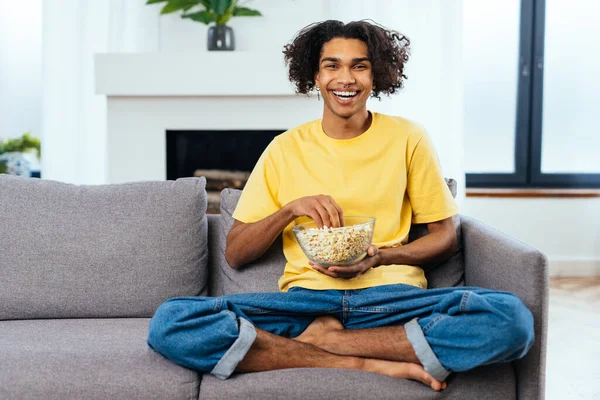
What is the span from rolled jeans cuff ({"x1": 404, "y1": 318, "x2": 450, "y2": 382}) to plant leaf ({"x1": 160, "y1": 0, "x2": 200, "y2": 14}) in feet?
10.5

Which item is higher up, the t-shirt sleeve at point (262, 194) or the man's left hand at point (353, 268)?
the t-shirt sleeve at point (262, 194)

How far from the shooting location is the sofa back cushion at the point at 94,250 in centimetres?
193

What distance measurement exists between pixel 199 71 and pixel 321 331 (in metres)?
2.71

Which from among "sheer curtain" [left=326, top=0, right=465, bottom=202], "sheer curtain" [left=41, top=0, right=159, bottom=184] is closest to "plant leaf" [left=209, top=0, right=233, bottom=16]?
"sheer curtain" [left=41, top=0, right=159, bottom=184]

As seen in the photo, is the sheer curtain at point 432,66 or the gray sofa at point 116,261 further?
the sheer curtain at point 432,66

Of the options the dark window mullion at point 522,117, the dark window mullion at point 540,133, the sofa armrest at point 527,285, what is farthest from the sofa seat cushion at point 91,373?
the dark window mullion at point 540,133

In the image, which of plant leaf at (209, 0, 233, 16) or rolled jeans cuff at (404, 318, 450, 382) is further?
plant leaf at (209, 0, 233, 16)

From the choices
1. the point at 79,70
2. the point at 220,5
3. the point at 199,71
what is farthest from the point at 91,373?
the point at 79,70

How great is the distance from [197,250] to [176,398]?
1.83 feet

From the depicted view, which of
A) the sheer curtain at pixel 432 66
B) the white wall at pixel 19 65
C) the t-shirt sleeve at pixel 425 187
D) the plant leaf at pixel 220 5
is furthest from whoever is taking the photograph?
the white wall at pixel 19 65

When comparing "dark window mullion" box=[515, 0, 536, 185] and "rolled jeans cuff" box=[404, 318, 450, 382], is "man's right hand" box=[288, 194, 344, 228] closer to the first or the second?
"rolled jeans cuff" box=[404, 318, 450, 382]

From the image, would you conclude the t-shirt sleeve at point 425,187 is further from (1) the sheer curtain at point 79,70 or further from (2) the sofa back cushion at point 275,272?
(1) the sheer curtain at point 79,70

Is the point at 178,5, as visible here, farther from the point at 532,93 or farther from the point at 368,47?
the point at 368,47

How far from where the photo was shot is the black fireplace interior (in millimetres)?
4273
